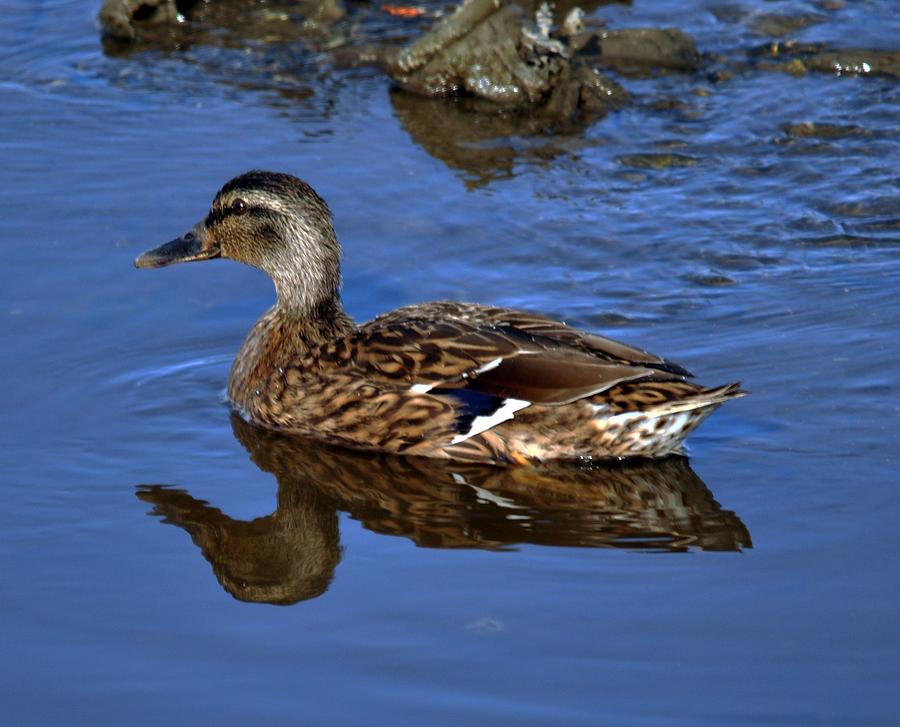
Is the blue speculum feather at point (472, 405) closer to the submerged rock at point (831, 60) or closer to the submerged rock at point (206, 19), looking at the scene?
the submerged rock at point (831, 60)

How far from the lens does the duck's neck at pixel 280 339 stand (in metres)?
7.78

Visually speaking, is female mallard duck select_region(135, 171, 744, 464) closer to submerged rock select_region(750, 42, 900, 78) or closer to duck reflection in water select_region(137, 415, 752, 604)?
duck reflection in water select_region(137, 415, 752, 604)

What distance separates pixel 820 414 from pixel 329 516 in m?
2.42

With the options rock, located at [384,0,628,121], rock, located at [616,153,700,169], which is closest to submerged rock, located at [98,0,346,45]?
rock, located at [384,0,628,121]


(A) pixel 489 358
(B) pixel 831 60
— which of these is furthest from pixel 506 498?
(B) pixel 831 60

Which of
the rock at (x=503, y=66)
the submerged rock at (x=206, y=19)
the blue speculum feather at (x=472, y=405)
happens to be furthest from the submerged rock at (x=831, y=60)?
the blue speculum feather at (x=472, y=405)

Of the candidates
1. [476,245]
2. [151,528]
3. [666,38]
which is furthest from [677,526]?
[666,38]

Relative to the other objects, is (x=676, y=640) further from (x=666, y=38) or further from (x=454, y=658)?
(x=666, y=38)

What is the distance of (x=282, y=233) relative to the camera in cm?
812

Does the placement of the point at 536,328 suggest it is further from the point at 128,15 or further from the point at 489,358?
the point at 128,15

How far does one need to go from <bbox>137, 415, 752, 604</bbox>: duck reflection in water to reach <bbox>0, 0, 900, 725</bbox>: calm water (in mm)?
21

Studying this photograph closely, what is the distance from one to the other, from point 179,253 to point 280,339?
82 cm

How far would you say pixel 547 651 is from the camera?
5.24m

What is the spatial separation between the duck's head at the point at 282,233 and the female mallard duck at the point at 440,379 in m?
0.01
